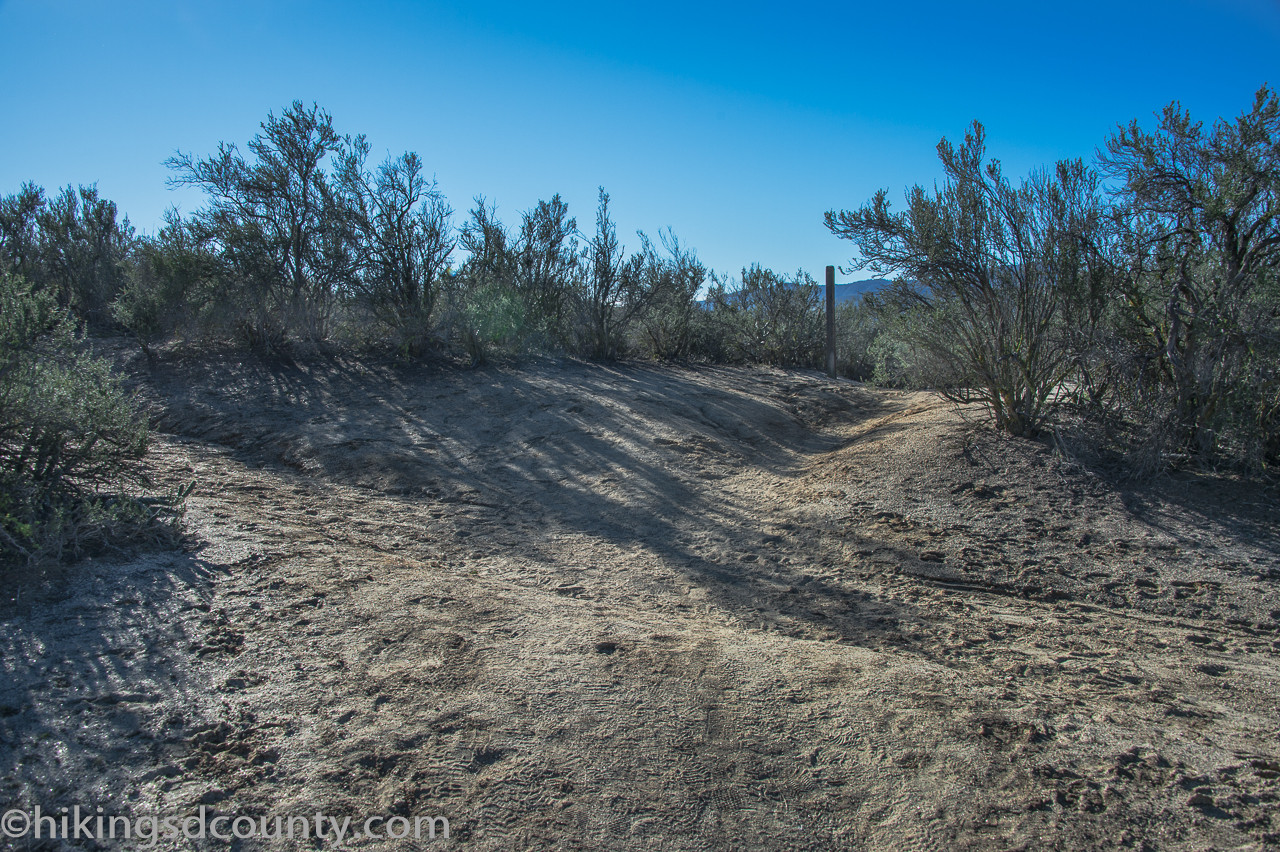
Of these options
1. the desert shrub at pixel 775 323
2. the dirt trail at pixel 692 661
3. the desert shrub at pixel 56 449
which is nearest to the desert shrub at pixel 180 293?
the dirt trail at pixel 692 661

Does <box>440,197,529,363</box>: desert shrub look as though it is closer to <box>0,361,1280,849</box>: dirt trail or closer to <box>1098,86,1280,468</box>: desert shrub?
<box>0,361,1280,849</box>: dirt trail

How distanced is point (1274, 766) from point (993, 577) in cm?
198

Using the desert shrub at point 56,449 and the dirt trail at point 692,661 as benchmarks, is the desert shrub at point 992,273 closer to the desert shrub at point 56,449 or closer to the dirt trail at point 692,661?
the dirt trail at point 692,661

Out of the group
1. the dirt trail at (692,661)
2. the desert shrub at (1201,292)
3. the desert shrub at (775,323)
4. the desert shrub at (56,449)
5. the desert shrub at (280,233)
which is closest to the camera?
the dirt trail at (692,661)

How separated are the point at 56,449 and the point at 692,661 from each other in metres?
3.92

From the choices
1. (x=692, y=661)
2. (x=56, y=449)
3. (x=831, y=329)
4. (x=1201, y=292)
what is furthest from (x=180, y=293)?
(x=1201, y=292)

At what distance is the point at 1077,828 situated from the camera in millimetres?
2094

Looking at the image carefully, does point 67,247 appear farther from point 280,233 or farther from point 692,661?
point 692,661

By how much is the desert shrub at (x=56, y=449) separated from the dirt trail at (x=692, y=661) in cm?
38

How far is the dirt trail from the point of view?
211 cm

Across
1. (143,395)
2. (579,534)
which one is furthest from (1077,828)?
(143,395)

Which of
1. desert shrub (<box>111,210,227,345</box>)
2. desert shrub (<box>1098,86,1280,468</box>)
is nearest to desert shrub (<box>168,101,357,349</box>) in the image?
desert shrub (<box>111,210,227,345</box>)

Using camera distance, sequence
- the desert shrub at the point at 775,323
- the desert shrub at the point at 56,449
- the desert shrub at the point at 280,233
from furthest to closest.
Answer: the desert shrub at the point at 775,323 → the desert shrub at the point at 280,233 → the desert shrub at the point at 56,449

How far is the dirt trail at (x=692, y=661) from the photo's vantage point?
6.92 ft
